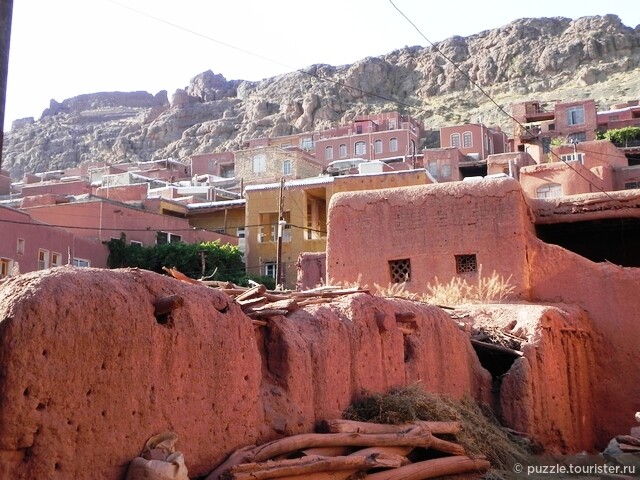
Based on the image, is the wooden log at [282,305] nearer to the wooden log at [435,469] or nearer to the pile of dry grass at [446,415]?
the pile of dry grass at [446,415]

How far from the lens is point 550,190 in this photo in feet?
113

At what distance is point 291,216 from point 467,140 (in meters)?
28.0

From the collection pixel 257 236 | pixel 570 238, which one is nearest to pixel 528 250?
pixel 570 238

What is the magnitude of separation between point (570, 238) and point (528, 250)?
538 cm

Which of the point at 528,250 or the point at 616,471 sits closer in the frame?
the point at 616,471

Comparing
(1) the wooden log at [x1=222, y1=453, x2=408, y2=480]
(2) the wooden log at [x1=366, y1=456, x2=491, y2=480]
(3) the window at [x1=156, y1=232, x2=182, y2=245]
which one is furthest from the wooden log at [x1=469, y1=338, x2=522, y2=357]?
(3) the window at [x1=156, y1=232, x2=182, y2=245]

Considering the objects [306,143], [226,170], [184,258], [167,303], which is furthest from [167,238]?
[306,143]

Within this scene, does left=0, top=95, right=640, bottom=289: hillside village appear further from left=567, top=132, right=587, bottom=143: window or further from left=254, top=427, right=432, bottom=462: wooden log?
left=254, top=427, right=432, bottom=462: wooden log

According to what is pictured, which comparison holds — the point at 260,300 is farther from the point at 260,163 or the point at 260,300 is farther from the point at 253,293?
the point at 260,163

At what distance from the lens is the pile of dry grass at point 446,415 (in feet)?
27.2

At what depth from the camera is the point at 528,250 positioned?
15617 millimetres

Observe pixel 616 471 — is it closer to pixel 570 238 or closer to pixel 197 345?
pixel 197 345

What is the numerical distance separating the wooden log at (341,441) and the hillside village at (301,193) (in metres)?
8.31

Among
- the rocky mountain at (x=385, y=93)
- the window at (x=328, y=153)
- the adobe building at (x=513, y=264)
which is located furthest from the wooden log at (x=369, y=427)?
the rocky mountain at (x=385, y=93)
